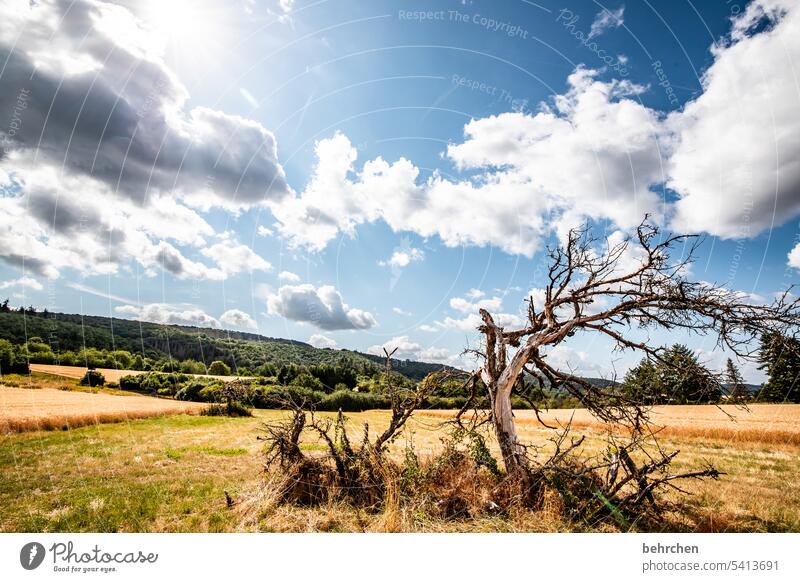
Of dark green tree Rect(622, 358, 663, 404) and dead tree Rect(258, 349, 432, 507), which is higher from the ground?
dark green tree Rect(622, 358, 663, 404)

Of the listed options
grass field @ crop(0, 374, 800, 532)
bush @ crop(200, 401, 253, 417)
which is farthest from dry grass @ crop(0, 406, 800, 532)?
bush @ crop(200, 401, 253, 417)

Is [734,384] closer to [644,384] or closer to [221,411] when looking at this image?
[644,384]

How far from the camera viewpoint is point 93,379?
45688 mm

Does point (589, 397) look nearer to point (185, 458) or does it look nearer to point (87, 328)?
point (185, 458)

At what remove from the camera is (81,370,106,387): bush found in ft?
149

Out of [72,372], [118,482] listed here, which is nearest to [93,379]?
[72,372]

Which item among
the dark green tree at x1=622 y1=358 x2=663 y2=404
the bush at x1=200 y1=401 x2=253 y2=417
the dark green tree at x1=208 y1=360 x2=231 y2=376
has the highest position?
the dark green tree at x1=622 y1=358 x2=663 y2=404

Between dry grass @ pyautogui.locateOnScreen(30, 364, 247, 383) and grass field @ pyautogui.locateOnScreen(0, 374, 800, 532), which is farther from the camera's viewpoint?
dry grass @ pyautogui.locateOnScreen(30, 364, 247, 383)

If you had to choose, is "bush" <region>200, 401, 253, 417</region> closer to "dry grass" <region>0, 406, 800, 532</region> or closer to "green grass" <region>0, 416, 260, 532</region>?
"green grass" <region>0, 416, 260, 532</region>

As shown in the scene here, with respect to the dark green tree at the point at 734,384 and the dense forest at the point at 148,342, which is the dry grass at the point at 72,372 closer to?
the dense forest at the point at 148,342

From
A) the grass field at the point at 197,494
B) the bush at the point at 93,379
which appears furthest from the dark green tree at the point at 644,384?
the bush at the point at 93,379

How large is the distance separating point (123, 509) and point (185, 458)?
5939 millimetres

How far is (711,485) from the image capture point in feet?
30.0
